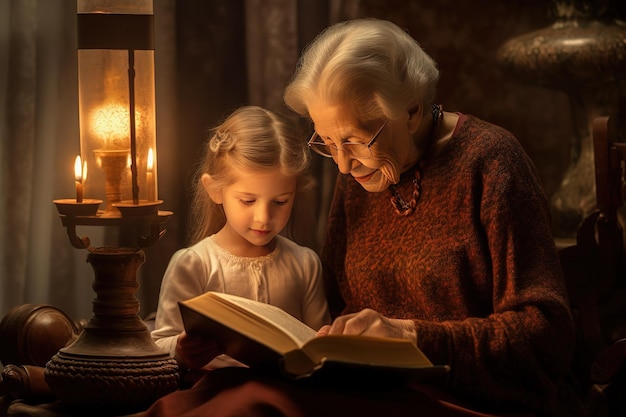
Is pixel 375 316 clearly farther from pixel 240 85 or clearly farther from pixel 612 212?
pixel 240 85

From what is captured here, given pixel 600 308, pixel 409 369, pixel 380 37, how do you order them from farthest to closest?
pixel 600 308
pixel 380 37
pixel 409 369

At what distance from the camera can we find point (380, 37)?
2.34m

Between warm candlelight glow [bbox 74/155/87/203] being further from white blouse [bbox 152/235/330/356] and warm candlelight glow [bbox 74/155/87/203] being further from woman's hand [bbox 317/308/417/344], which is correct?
woman's hand [bbox 317/308/417/344]

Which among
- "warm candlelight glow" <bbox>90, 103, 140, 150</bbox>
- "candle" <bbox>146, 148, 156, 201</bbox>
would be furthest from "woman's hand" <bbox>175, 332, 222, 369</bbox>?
"warm candlelight glow" <bbox>90, 103, 140, 150</bbox>

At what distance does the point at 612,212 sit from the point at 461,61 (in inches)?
39.7

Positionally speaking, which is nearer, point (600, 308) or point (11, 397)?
point (11, 397)

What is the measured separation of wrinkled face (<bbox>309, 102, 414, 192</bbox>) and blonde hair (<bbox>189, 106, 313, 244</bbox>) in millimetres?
137

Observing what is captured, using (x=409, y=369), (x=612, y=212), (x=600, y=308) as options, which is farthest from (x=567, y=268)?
(x=409, y=369)

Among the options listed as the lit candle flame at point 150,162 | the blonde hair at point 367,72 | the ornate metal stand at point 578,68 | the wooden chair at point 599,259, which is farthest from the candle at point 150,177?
the ornate metal stand at point 578,68

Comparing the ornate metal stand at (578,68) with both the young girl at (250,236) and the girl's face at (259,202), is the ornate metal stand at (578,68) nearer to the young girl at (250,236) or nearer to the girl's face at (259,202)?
the young girl at (250,236)

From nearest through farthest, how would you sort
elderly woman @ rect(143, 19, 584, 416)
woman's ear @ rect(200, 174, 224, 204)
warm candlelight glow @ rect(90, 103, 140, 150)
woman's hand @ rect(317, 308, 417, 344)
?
woman's hand @ rect(317, 308, 417, 344) → elderly woman @ rect(143, 19, 584, 416) → warm candlelight glow @ rect(90, 103, 140, 150) → woman's ear @ rect(200, 174, 224, 204)

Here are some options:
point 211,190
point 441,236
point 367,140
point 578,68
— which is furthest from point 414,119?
point 578,68

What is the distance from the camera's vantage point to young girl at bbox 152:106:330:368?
8.04 ft

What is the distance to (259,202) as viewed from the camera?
2.44 m
